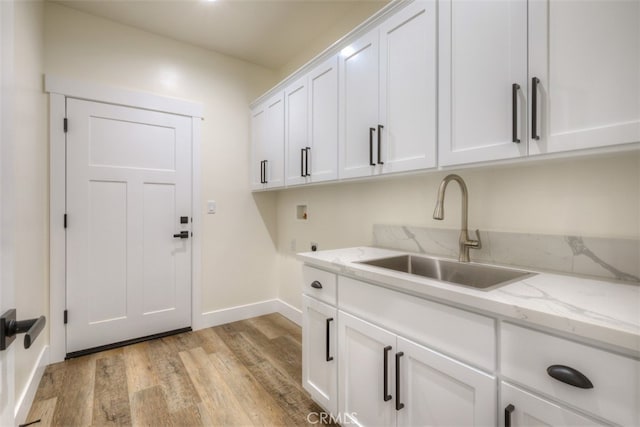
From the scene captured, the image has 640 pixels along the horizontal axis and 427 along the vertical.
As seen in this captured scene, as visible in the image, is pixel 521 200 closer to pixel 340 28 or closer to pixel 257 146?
pixel 340 28

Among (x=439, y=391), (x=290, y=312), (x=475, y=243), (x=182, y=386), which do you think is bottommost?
(x=182, y=386)

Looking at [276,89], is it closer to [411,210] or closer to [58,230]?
[411,210]

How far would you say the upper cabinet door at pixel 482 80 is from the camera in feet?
3.60

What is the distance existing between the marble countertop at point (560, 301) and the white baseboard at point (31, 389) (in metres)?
1.93

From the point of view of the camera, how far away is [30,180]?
1.86m

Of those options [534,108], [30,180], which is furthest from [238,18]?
[534,108]

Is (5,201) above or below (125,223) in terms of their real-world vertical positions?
above

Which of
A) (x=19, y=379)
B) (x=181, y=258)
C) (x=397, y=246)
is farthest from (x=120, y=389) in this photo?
(x=397, y=246)

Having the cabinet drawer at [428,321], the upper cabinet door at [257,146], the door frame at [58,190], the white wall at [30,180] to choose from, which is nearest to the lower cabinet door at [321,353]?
the cabinet drawer at [428,321]

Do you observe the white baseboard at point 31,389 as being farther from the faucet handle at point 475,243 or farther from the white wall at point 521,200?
the faucet handle at point 475,243

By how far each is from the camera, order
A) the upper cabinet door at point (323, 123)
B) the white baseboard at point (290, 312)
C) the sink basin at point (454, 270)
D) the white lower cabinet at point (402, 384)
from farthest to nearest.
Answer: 1. the white baseboard at point (290, 312)
2. the upper cabinet door at point (323, 123)
3. the sink basin at point (454, 270)
4. the white lower cabinet at point (402, 384)

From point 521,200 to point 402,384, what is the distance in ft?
3.15

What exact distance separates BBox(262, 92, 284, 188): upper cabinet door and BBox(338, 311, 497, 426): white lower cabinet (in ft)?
4.97

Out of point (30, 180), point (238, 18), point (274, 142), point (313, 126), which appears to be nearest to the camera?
point (30, 180)
